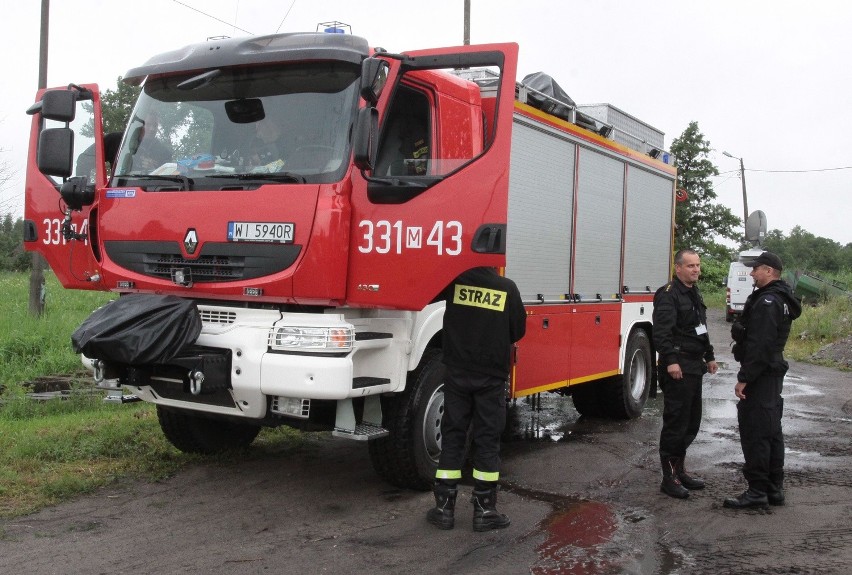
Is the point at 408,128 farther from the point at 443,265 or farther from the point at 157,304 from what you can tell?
the point at 157,304

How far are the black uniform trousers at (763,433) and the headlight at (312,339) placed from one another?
2876 mm

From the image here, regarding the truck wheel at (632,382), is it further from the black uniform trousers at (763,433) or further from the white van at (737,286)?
the white van at (737,286)

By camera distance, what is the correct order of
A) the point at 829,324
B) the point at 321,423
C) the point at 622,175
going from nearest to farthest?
the point at 321,423 < the point at 622,175 < the point at 829,324

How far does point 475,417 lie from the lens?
17.6ft

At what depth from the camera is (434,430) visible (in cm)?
595

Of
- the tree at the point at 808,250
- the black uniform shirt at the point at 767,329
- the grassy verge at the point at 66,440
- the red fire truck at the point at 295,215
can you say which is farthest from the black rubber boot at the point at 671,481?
the tree at the point at 808,250

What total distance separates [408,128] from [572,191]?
2.65 meters

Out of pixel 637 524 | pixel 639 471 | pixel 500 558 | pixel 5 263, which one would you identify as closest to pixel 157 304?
pixel 500 558

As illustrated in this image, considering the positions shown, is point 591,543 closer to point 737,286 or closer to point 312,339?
point 312,339

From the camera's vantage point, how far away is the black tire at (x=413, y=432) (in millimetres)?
5695

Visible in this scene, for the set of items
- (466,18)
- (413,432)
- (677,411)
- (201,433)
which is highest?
(466,18)

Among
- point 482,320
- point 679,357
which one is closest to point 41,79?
point 482,320

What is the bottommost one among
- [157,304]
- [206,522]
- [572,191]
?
[206,522]

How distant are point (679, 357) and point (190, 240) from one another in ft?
11.5
